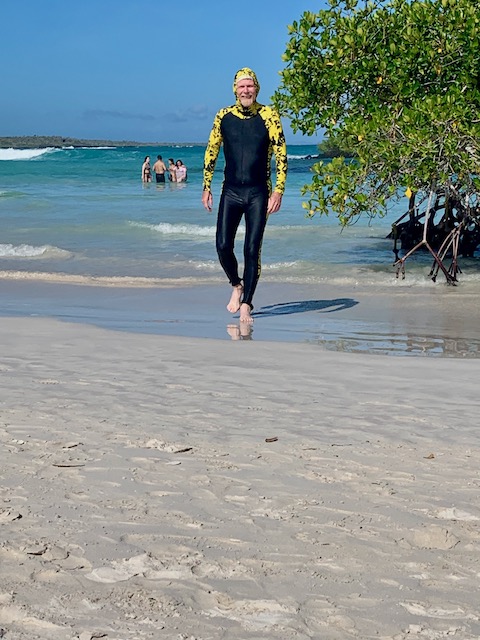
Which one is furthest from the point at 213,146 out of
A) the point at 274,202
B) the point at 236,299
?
the point at 236,299

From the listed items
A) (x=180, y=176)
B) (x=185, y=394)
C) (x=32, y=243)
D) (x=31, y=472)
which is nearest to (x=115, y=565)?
(x=31, y=472)

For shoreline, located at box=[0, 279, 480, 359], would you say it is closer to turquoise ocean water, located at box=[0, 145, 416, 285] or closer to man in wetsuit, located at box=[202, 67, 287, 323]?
man in wetsuit, located at box=[202, 67, 287, 323]

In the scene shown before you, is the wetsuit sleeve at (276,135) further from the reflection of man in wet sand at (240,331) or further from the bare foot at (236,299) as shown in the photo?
the reflection of man in wet sand at (240,331)

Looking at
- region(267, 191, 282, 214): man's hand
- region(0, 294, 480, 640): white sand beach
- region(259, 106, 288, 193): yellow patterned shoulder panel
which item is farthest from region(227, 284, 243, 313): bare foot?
region(0, 294, 480, 640): white sand beach

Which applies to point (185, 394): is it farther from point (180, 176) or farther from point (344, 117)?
point (180, 176)

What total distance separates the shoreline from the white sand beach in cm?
205

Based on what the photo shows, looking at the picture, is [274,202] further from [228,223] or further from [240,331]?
[240,331]

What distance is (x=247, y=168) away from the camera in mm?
7941

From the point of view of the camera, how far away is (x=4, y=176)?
47.4 metres

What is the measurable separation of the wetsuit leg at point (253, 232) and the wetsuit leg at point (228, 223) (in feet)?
0.33

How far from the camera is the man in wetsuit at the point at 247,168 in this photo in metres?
7.84

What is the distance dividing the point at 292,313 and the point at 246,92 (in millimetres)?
2389

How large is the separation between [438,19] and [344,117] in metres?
1.57

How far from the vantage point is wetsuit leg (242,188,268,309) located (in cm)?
802
